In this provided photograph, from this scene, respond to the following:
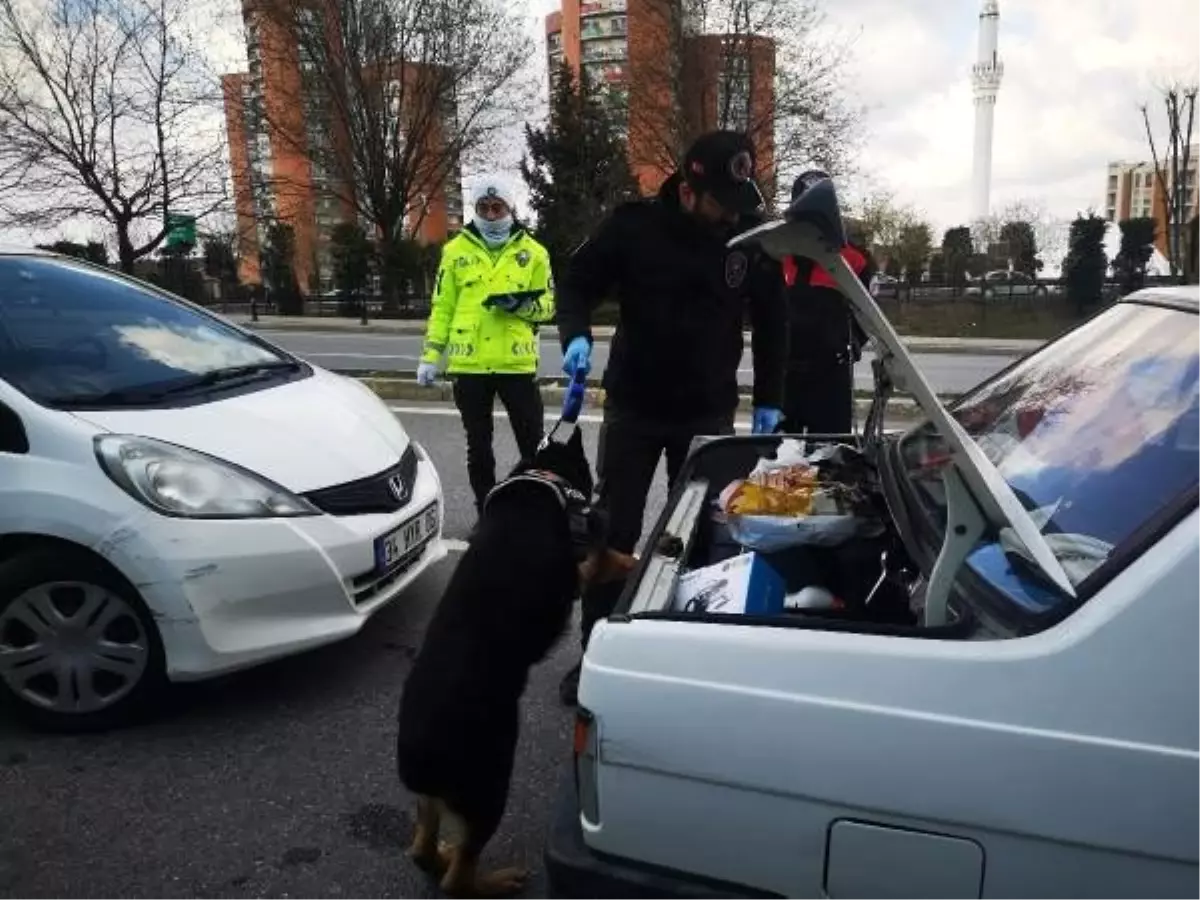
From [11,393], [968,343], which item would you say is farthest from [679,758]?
[968,343]

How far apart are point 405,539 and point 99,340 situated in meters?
1.37

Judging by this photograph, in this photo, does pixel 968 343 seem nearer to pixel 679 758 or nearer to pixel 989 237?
pixel 679 758

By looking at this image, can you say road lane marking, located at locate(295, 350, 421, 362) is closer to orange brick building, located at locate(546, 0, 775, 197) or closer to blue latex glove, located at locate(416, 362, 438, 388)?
blue latex glove, located at locate(416, 362, 438, 388)

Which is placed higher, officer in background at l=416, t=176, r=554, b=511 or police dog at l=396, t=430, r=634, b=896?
officer in background at l=416, t=176, r=554, b=511

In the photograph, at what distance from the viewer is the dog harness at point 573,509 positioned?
2.32 m

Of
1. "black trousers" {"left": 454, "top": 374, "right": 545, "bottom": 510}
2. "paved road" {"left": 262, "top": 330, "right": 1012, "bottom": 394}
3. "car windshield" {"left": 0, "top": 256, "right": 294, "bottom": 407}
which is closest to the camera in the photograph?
"car windshield" {"left": 0, "top": 256, "right": 294, "bottom": 407}

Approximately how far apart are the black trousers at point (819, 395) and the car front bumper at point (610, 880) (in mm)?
3122

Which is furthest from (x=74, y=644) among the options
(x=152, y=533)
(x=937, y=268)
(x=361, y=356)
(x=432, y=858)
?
(x=937, y=268)

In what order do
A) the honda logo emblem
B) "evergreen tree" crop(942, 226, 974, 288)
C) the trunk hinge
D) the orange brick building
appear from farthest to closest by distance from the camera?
"evergreen tree" crop(942, 226, 974, 288) → the orange brick building → the honda logo emblem → the trunk hinge

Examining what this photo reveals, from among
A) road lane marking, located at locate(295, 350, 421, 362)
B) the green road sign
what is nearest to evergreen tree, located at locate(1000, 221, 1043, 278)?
road lane marking, located at locate(295, 350, 421, 362)

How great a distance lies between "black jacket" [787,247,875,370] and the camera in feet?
14.0

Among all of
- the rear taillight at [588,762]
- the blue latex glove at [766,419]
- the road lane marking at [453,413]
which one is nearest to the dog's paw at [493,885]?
the rear taillight at [588,762]

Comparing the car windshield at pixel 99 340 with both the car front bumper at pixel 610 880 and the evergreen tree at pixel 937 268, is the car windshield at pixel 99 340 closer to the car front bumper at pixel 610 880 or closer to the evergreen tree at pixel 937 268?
the car front bumper at pixel 610 880

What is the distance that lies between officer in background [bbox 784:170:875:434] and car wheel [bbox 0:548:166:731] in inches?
116
